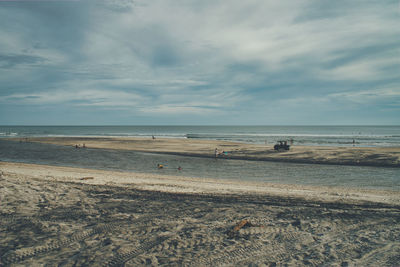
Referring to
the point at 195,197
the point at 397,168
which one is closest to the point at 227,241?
the point at 195,197

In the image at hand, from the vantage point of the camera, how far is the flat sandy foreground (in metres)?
6.06

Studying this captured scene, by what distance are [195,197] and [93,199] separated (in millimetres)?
4621

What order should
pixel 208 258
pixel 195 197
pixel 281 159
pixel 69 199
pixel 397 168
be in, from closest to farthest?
pixel 208 258 < pixel 69 199 < pixel 195 197 < pixel 397 168 < pixel 281 159

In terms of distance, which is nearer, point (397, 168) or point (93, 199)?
point (93, 199)

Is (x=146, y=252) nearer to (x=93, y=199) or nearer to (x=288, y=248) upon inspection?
(x=288, y=248)

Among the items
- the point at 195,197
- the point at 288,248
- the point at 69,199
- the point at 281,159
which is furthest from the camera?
the point at 281,159

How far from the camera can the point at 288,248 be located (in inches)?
262

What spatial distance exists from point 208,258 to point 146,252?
1567mm

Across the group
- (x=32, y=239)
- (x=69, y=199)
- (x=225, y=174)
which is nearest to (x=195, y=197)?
(x=69, y=199)

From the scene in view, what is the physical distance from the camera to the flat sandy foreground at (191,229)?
19.9 feet

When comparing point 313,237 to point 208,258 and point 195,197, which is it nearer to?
point 208,258

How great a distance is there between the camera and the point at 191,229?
777 cm

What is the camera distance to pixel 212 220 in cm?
861

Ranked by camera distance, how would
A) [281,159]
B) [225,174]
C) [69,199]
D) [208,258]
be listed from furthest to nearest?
[281,159] < [225,174] < [69,199] < [208,258]
